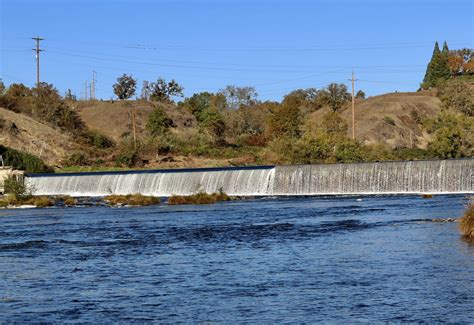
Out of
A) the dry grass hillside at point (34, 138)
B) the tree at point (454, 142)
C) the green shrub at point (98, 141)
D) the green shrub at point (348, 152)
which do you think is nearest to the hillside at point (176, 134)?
the dry grass hillside at point (34, 138)

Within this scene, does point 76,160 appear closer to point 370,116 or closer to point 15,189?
point 15,189

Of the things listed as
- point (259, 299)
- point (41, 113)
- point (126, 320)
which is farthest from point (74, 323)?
point (41, 113)

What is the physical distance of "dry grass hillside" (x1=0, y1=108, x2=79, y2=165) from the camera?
87125mm

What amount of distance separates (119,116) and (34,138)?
32.0 m

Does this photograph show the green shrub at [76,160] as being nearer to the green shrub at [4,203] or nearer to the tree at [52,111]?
the tree at [52,111]

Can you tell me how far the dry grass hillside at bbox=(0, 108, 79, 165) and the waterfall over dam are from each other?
2554 centimetres

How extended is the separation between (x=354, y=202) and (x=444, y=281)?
25.8 m

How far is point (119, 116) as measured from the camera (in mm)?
122125

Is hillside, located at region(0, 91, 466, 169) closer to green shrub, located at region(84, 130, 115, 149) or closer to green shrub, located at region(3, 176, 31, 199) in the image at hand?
green shrub, located at region(84, 130, 115, 149)

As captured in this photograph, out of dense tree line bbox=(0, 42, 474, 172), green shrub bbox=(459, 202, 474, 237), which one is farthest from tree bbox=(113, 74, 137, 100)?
green shrub bbox=(459, 202, 474, 237)

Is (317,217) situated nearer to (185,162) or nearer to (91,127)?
(185,162)

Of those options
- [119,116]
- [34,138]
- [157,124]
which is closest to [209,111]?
[157,124]

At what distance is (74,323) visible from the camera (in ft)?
53.7

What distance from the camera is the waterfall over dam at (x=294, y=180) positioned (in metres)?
48.8
